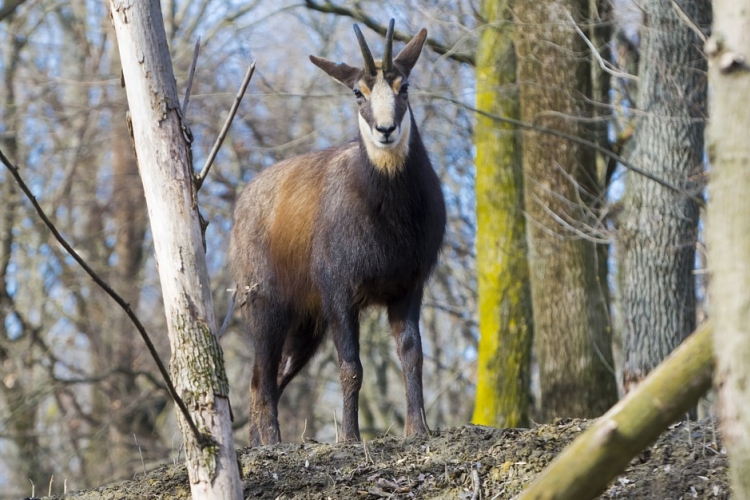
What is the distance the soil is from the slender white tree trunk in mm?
1226

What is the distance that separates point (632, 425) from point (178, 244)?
216 cm

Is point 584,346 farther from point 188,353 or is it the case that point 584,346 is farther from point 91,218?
point 91,218

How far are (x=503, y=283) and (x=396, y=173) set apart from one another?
4751 millimetres

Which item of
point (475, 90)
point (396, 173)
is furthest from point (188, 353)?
point (475, 90)

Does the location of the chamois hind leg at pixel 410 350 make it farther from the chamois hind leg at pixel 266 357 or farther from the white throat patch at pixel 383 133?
the chamois hind leg at pixel 266 357

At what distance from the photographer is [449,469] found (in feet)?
17.1

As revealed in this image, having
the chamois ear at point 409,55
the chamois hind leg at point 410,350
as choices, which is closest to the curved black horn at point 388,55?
the chamois ear at point 409,55

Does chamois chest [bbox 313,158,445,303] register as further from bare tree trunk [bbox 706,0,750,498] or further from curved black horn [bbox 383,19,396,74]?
bare tree trunk [bbox 706,0,750,498]

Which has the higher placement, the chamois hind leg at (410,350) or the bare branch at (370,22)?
the bare branch at (370,22)

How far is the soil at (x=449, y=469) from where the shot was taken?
187 inches

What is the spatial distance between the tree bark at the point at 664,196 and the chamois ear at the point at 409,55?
2898mm

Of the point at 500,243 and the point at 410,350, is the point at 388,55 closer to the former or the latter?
the point at 410,350

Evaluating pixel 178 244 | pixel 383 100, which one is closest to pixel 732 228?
pixel 178 244

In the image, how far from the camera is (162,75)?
4.20 metres
